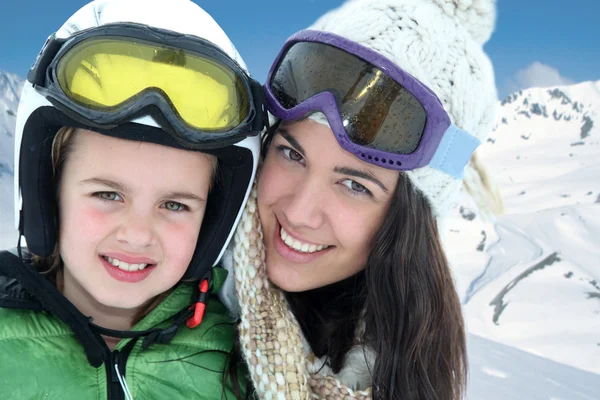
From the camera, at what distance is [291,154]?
1.97 metres

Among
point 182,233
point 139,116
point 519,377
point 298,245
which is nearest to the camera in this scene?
point 139,116

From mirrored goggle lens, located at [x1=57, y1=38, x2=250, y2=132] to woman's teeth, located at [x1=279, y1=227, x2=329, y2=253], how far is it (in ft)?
2.02

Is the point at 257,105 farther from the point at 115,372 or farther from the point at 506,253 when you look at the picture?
the point at 506,253

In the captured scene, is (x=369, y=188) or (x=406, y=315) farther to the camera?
(x=406, y=315)

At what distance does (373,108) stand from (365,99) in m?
0.04

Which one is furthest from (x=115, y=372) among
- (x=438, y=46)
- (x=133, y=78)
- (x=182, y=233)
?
(x=438, y=46)

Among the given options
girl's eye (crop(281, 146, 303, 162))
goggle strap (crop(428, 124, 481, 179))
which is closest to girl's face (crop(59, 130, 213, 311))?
girl's eye (crop(281, 146, 303, 162))

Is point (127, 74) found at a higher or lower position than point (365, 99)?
lower

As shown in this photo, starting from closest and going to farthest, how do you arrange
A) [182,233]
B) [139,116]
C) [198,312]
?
[139,116], [182,233], [198,312]

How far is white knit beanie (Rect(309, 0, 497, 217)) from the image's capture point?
1744mm

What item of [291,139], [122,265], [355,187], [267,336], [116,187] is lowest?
[267,336]

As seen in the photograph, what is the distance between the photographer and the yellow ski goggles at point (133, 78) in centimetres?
145

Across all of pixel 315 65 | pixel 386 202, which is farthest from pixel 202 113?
pixel 386 202

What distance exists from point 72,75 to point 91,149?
240mm
